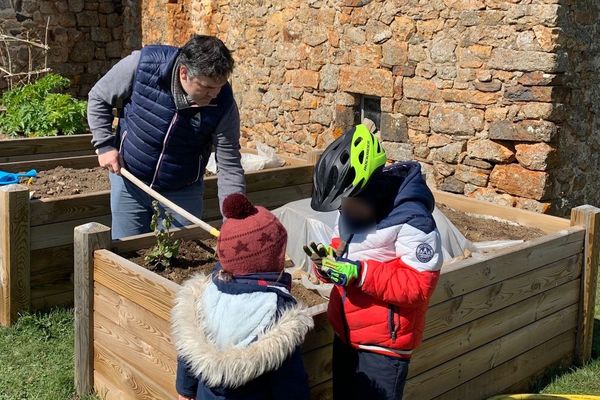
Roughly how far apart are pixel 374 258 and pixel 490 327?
1525mm

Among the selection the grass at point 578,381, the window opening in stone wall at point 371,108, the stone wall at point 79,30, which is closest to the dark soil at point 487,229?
the grass at point 578,381

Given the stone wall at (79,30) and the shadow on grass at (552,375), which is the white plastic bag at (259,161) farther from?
the stone wall at (79,30)

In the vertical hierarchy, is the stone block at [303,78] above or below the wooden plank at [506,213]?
above

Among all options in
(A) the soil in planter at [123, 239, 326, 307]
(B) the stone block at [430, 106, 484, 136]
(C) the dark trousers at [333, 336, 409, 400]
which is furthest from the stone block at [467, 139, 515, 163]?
(C) the dark trousers at [333, 336, 409, 400]

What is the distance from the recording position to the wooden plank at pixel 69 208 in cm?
462

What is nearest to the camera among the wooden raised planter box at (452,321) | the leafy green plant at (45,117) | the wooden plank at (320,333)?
the wooden plank at (320,333)

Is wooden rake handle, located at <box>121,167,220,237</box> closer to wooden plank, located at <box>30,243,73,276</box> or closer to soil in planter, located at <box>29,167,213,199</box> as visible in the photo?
wooden plank, located at <box>30,243,73,276</box>

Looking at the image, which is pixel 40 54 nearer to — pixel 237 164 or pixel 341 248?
pixel 237 164

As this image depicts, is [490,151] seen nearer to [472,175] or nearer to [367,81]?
[472,175]

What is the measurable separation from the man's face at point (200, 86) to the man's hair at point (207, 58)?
0.12ft

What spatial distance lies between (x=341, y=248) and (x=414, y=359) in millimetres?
974

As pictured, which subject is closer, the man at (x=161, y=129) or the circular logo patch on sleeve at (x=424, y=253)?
the circular logo patch on sleeve at (x=424, y=253)

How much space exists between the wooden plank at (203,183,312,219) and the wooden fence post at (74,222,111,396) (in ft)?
5.44

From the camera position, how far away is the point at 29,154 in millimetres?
6734
